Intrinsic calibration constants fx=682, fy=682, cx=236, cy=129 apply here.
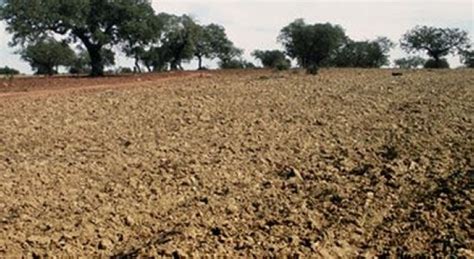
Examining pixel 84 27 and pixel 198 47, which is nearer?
pixel 84 27

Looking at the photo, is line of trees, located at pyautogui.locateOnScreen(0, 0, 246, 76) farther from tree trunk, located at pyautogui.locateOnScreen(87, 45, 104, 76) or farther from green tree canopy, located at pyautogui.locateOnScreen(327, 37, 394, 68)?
green tree canopy, located at pyautogui.locateOnScreen(327, 37, 394, 68)

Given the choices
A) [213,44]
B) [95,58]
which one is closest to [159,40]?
[95,58]

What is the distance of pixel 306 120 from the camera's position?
9.91 m

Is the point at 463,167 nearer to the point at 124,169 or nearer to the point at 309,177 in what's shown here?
the point at 309,177

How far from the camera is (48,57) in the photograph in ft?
182

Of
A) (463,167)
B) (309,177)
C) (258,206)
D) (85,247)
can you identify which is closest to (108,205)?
(85,247)

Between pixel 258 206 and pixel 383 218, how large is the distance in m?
1.15

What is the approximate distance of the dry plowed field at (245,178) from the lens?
545 centimetres

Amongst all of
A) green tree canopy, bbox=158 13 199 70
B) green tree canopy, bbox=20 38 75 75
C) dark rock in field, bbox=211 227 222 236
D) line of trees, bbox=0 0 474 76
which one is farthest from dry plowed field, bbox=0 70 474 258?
green tree canopy, bbox=20 38 75 75

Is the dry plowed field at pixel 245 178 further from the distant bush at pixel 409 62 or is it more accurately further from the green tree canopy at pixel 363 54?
the distant bush at pixel 409 62

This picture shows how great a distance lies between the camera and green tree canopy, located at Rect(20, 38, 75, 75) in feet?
171

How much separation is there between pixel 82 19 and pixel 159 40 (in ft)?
22.5

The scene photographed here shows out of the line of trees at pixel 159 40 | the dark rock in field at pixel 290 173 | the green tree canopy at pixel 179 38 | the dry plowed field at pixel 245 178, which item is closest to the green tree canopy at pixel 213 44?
the line of trees at pixel 159 40

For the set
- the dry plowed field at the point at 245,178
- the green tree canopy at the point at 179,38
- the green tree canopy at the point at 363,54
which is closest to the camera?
the dry plowed field at the point at 245,178
